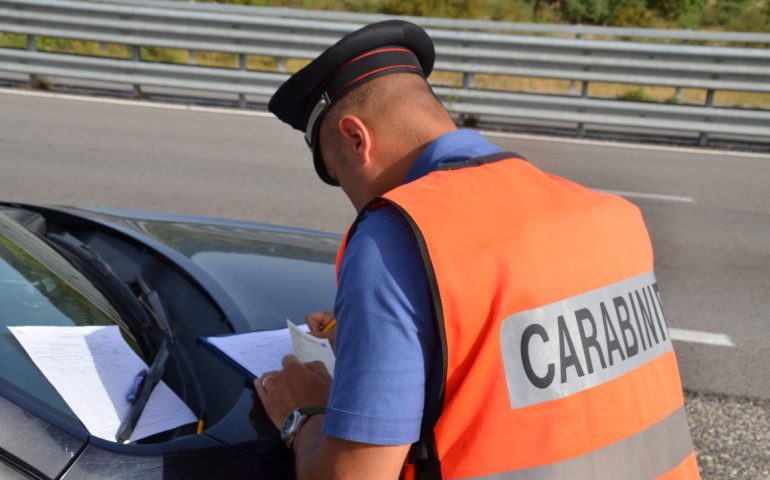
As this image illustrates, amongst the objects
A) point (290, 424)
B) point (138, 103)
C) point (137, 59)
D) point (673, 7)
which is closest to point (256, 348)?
point (290, 424)

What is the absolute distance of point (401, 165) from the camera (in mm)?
1710

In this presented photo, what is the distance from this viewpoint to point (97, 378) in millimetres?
1784

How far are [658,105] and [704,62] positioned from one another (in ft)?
2.43

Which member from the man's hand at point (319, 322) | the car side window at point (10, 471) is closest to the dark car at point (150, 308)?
the car side window at point (10, 471)

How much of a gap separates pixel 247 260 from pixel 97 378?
0.99 m

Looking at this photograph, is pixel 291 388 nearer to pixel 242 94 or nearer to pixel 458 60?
pixel 458 60

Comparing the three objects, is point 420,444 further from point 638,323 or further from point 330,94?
point 330,94

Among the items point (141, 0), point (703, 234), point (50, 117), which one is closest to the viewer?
point (703, 234)

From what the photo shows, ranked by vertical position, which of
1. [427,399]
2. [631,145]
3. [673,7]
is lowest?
[631,145]

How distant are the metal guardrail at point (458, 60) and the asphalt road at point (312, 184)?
547mm

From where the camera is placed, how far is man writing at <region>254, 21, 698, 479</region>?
4.64ft

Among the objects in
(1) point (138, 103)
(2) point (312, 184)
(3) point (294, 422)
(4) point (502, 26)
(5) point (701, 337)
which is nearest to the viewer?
(3) point (294, 422)

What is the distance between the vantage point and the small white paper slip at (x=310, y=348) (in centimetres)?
197

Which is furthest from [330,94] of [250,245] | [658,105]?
[658,105]
